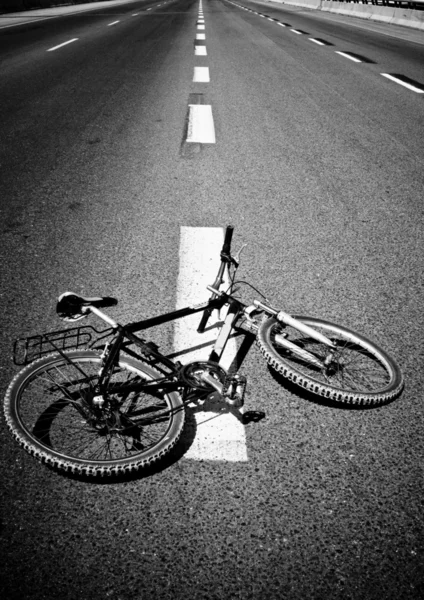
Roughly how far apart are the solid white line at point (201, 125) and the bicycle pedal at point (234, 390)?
5280 millimetres

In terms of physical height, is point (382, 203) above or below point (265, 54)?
below

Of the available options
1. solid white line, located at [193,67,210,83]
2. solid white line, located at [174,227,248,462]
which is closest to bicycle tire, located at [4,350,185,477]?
solid white line, located at [174,227,248,462]

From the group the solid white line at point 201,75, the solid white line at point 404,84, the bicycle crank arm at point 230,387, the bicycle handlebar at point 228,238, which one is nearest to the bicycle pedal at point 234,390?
the bicycle crank arm at point 230,387

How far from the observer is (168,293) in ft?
11.8

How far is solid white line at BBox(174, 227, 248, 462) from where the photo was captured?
2420 millimetres

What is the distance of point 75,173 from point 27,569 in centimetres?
483

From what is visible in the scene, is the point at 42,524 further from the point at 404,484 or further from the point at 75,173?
the point at 75,173

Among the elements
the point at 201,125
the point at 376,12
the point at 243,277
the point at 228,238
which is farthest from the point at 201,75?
the point at 376,12

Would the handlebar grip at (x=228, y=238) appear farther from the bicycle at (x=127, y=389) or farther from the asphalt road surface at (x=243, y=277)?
the asphalt road surface at (x=243, y=277)

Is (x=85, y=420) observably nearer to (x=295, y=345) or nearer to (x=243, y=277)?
(x=295, y=345)

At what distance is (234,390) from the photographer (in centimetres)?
243

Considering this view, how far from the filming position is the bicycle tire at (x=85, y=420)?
215 centimetres

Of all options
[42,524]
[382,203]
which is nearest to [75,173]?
[382,203]

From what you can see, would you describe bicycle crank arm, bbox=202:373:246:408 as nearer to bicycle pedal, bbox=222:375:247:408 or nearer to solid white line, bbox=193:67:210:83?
bicycle pedal, bbox=222:375:247:408
